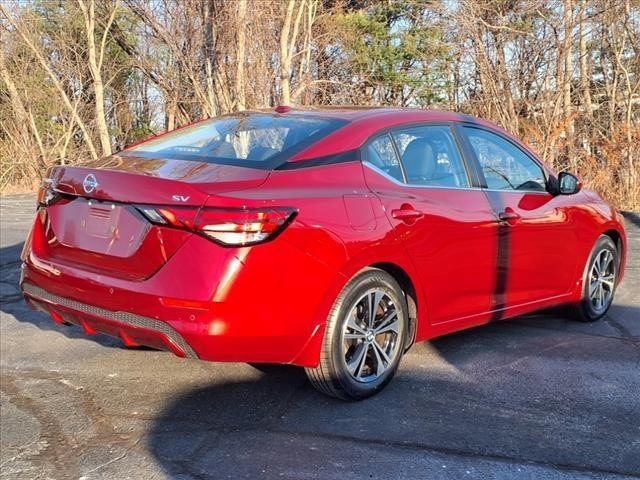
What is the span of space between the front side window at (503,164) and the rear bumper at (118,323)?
95.5 inches

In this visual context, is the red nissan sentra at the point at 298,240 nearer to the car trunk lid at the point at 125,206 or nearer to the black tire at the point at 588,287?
the car trunk lid at the point at 125,206

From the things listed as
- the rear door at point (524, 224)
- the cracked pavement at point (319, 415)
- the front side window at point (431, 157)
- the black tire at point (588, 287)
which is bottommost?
the cracked pavement at point (319, 415)

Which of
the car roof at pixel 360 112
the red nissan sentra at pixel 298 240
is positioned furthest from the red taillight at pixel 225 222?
the car roof at pixel 360 112

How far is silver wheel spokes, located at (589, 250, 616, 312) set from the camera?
18.6 feet

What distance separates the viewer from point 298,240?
3.39 meters

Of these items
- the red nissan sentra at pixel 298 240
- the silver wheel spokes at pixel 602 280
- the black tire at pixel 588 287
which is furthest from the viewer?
the silver wheel spokes at pixel 602 280

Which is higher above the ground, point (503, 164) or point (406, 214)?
point (503, 164)

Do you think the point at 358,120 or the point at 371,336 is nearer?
the point at 371,336

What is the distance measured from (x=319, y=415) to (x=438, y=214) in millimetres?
1380

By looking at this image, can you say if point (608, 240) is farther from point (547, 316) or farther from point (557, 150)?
point (557, 150)

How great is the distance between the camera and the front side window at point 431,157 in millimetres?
4230

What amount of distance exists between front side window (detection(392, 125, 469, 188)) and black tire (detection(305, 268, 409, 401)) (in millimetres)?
713

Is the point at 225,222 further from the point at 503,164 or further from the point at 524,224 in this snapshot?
the point at 503,164

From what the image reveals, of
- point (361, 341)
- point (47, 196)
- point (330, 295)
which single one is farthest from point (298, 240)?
point (47, 196)
